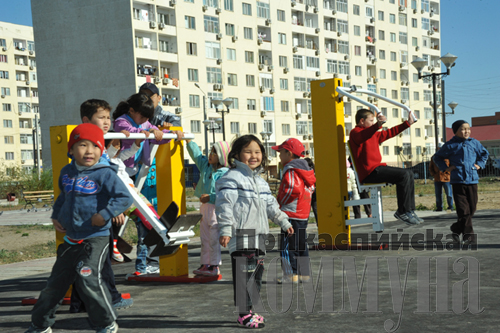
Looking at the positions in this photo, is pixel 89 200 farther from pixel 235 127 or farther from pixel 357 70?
pixel 357 70

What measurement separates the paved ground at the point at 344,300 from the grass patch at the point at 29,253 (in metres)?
2.80

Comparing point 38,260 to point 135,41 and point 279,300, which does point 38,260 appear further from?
point 135,41

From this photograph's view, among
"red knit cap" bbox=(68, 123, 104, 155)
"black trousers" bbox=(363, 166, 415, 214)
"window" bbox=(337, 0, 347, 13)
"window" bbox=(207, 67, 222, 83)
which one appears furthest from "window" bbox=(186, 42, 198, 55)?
"red knit cap" bbox=(68, 123, 104, 155)

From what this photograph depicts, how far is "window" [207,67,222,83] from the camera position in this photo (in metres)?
58.7

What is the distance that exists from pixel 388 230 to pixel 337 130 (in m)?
3.26

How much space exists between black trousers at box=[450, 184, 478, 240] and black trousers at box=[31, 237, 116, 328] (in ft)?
19.7

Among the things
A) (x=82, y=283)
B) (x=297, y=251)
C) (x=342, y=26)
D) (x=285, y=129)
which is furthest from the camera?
(x=342, y=26)

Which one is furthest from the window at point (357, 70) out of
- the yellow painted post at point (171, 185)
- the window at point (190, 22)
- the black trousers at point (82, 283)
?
the black trousers at point (82, 283)

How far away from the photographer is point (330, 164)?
8.80 meters

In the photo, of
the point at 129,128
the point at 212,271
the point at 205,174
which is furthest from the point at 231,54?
the point at 129,128

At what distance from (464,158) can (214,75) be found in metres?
51.6

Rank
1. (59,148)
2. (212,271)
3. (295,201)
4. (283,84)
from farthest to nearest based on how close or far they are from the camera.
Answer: (283,84), (212,271), (295,201), (59,148)

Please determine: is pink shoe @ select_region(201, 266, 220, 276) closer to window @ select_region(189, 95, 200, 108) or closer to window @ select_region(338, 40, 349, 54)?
window @ select_region(189, 95, 200, 108)

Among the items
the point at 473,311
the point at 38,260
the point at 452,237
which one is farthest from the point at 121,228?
the point at 452,237
